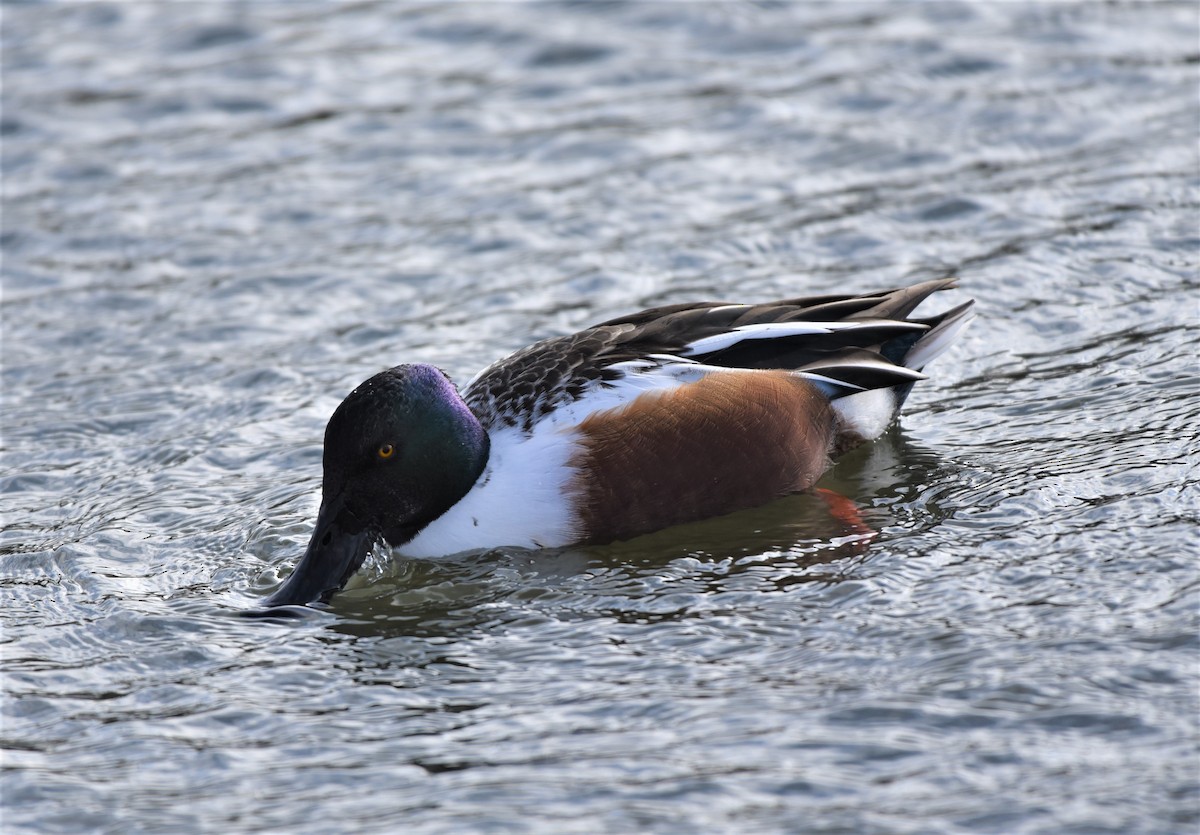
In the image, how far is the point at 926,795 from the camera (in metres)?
4.51

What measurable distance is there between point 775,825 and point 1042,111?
7.33m

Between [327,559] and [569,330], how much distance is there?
2.63 m

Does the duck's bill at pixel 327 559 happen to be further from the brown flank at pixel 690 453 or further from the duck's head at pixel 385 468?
the brown flank at pixel 690 453

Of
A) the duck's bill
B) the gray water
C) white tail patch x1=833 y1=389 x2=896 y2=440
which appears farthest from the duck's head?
white tail patch x1=833 y1=389 x2=896 y2=440

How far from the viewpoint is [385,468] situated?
6359 millimetres

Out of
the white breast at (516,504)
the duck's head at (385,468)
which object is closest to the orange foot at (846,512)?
the white breast at (516,504)

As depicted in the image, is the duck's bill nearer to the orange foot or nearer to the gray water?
the gray water

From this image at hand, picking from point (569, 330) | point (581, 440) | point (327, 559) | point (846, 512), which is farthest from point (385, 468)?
point (569, 330)

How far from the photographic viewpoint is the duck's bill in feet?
20.3

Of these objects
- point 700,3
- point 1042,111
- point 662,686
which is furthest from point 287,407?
point 700,3

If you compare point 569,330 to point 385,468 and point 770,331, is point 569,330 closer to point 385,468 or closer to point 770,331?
point 770,331

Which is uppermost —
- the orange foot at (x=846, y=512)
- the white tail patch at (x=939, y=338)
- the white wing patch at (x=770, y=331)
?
the white wing patch at (x=770, y=331)

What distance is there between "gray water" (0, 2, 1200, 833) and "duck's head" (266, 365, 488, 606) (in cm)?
20

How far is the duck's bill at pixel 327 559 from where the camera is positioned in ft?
20.3
